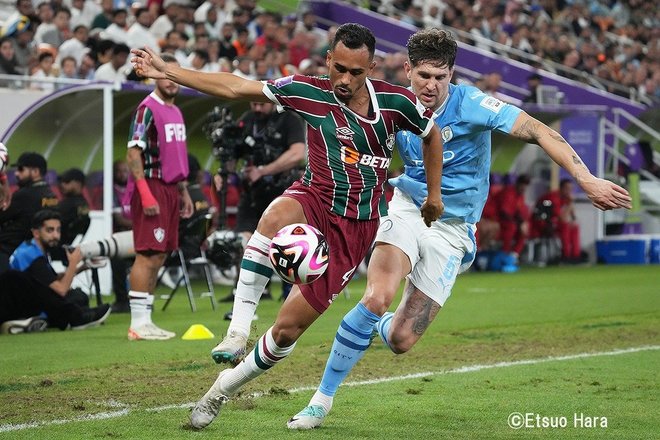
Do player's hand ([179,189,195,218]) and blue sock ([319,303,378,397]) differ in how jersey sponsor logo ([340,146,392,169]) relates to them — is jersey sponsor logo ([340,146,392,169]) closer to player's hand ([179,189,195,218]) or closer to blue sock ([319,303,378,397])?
blue sock ([319,303,378,397])

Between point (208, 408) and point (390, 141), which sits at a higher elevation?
point (390, 141)

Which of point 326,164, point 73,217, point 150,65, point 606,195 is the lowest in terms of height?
point 73,217

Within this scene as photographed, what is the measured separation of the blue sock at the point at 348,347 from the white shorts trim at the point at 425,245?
614mm

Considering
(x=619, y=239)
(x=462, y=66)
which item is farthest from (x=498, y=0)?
(x=619, y=239)

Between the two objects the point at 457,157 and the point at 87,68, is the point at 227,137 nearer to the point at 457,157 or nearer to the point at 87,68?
the point at 87,68

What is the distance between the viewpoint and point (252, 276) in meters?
6.81

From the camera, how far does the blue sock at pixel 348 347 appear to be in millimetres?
7027

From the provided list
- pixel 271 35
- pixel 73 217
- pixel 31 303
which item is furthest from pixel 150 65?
pixel 271 35

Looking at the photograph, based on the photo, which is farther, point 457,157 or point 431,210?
point 457,157

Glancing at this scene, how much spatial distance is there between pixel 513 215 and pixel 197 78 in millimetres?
17040

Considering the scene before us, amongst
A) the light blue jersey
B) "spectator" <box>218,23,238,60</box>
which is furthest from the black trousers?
"spectator" <box>218,23,238,60</box>

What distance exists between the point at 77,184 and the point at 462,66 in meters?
15.2

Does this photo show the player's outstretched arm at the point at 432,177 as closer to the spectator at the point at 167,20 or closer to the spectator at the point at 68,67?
the spectator at the point at 68,67

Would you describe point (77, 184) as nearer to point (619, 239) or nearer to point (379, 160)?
point (379, 160)
